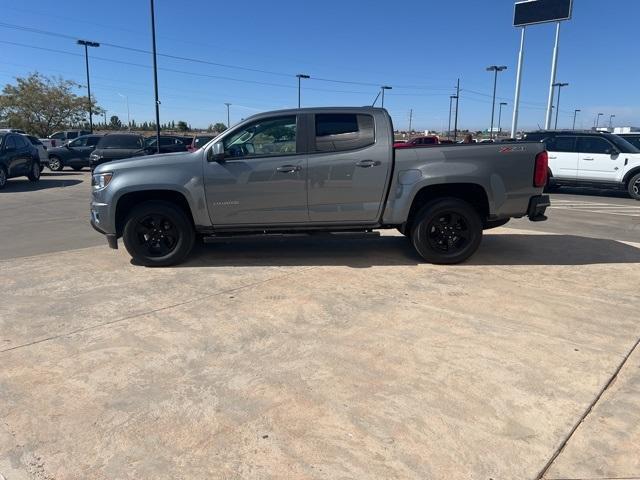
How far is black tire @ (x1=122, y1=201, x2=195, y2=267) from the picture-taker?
5.98 m

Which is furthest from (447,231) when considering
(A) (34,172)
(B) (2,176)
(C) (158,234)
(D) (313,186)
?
(A) (34,172)

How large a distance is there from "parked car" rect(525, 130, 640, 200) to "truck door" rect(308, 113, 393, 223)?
11.2m

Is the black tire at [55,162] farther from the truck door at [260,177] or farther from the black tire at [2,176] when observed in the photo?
the truck door at [260,177]

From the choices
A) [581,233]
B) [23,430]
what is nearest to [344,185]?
[23,430]

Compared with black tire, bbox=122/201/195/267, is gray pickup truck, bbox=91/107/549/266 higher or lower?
higher

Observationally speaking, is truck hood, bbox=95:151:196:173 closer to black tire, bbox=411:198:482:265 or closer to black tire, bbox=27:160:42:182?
black tire, bbox=411:198:482:265

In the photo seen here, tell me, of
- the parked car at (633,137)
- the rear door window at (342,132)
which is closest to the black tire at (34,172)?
the rear door window at (342,132)

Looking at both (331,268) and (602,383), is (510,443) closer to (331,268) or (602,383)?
(602,383)

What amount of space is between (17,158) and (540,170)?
15759 mm

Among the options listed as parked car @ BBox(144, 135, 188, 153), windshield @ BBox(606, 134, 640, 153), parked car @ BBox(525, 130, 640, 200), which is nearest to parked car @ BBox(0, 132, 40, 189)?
parked car @ BBox(144, 135, 188, 153)

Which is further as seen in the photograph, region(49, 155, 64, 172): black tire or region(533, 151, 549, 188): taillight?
region(49, 155, 64, 172): black tire

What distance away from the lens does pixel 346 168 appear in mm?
5871

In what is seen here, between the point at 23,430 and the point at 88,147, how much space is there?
76.0 feet

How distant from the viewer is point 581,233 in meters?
8.45
